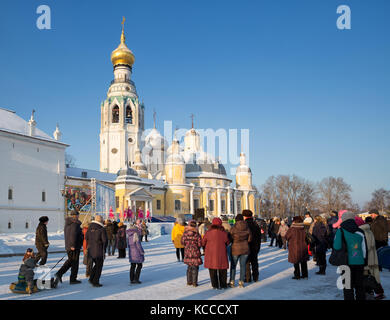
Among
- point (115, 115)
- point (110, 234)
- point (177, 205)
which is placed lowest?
point (110, 234)

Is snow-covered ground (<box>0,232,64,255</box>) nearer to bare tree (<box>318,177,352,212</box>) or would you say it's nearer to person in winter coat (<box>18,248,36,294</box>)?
person in winter coat (<box>18,248,36,294</box>)

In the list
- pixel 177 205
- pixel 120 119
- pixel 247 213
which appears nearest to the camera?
pixel 247 213

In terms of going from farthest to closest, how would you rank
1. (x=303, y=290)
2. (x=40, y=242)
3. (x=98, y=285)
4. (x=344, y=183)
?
(x=344, y=183)
(x=40, y=242)
(x=98, y=285)
(x=303, y=290)

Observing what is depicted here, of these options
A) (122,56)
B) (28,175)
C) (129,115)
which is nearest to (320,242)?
(28,175)

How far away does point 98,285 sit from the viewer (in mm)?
9164

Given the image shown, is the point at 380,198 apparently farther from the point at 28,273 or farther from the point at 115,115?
the point at 28,273

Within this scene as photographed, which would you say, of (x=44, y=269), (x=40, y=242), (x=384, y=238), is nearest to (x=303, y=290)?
(x=384, y=238)

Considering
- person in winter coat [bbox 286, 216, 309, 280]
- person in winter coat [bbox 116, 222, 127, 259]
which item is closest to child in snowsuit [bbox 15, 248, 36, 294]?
person in winter coat [bbox 286, 216, 309, 280]

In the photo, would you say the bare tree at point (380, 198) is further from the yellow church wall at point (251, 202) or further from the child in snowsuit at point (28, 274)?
the child in snowsuit at point (28, 274)

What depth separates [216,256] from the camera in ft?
28.5

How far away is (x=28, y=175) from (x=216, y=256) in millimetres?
32422
